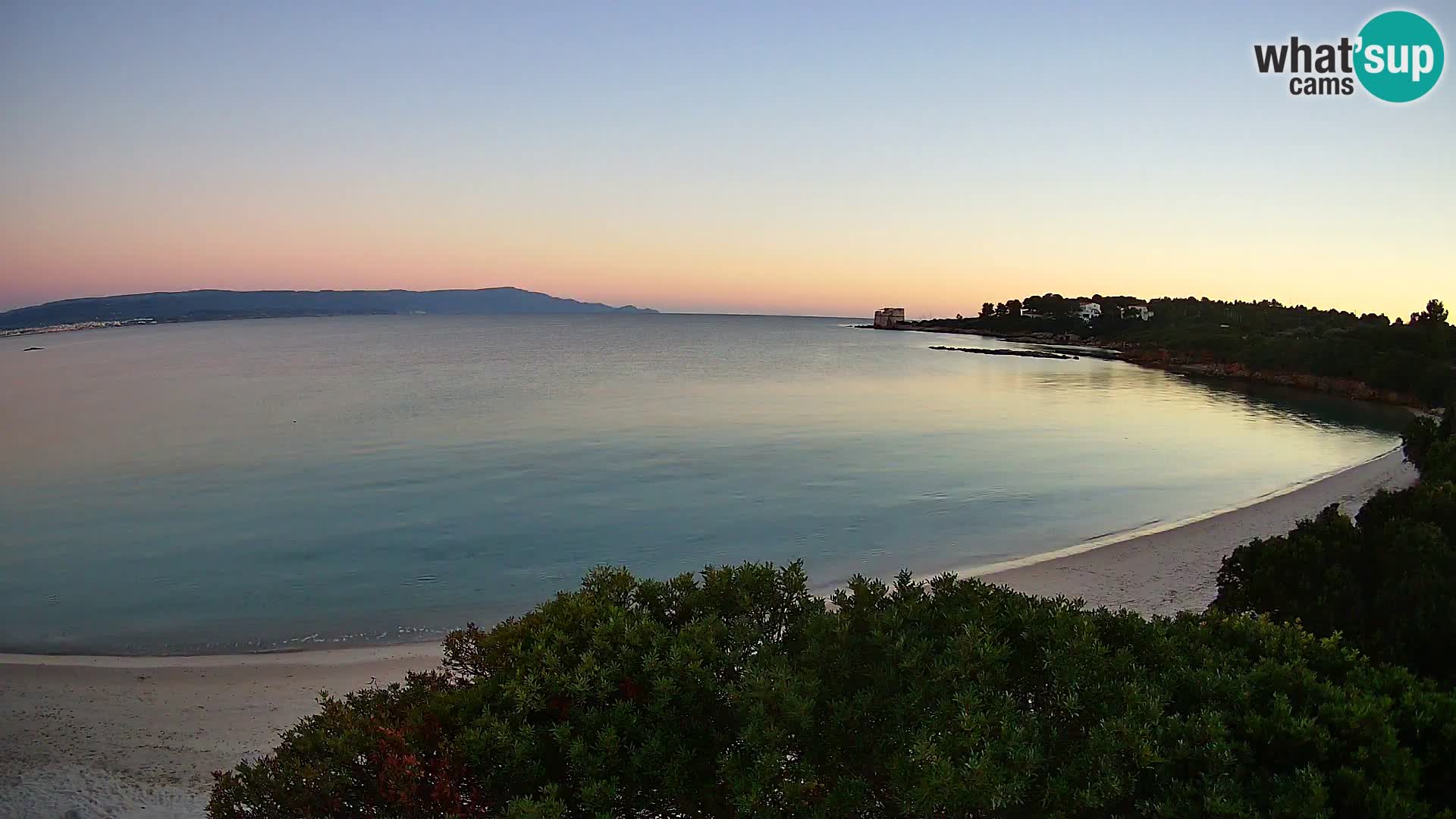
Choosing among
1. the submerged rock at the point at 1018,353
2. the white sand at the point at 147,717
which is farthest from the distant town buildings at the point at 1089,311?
the white sand at the point at 147,717

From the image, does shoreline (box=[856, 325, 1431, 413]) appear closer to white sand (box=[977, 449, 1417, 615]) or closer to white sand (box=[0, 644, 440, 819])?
white sand (box=[977, 449, 1417, 615])

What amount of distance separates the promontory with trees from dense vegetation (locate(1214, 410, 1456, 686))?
223 centimetres

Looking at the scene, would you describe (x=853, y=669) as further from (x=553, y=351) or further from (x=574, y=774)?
(x=553, y=351)

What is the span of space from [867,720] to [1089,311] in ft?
543

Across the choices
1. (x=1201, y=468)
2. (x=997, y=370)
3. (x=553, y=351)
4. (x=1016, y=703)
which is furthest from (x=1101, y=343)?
(x=1016, y=703)

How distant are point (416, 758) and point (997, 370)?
245 ft

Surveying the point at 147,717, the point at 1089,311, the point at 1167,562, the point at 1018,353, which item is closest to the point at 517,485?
the point at 147,717

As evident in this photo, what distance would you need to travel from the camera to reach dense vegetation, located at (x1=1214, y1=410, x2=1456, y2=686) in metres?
5.89

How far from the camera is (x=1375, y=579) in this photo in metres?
6.88

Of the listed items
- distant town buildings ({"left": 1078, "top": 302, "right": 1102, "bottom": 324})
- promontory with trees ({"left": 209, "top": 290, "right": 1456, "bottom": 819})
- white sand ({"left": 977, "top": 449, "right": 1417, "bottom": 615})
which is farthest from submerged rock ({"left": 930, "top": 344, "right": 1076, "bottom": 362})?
promontory with trees ({"left": 209, "top": 290, "right": 1456, "bottom": 819})

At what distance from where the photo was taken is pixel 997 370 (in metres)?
73.4

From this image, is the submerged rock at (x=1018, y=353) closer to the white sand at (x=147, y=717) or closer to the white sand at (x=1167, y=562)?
the white sand at (x=1167, y=562)

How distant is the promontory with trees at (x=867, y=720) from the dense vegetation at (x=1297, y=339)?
51.6 meters

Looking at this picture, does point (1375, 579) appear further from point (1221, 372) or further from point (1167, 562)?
point (1221, 372)
